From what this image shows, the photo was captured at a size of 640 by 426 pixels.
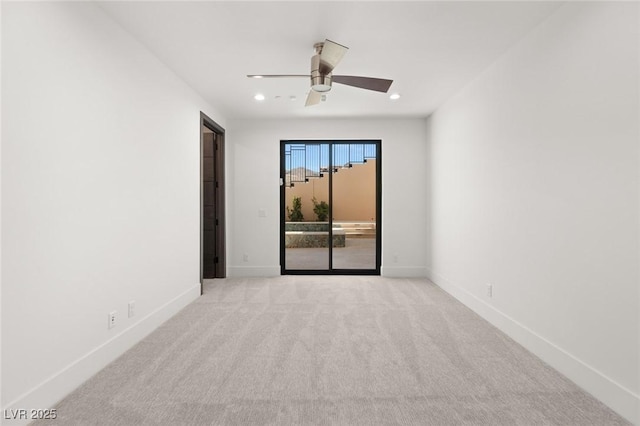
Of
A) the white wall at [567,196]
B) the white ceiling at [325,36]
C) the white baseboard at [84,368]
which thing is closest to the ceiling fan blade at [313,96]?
the white ceiling at [325,36]

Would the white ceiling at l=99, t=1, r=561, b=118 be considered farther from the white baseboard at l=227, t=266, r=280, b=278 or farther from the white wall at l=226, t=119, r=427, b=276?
the white baseboard at l=227, t=266, r=280, b=278

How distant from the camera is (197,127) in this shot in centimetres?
420

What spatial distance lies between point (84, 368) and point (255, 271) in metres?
3.34

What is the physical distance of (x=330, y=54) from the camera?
258 cm

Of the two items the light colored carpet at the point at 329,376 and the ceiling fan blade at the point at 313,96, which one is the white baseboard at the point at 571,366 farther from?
the ceiling fan blade at the point at 313,96

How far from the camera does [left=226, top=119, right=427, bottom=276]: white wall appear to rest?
548 centimetres

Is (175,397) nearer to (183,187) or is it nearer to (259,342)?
(259,342)

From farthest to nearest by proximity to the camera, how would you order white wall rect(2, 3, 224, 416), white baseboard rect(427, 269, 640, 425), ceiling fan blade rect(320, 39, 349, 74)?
ceiling fan blade rect(320, 39, 349, 74), white baseboard rect(427, 269, 640, 425), white wall rect(2, 3, 224, 416)

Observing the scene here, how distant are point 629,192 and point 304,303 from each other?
3.01 metres

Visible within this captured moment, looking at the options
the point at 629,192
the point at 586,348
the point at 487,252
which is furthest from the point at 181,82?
the point at 586,348

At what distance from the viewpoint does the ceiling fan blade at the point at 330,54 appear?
8.09 feet

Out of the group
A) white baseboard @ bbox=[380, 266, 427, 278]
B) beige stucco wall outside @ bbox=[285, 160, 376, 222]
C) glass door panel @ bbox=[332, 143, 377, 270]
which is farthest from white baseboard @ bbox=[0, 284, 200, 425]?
beige stucco wall outside @ bbox=[285, 160, 376, 222]

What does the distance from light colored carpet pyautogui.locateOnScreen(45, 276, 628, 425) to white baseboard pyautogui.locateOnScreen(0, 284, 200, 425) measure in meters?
0.07

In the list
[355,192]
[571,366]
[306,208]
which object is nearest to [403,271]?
[571,366]
